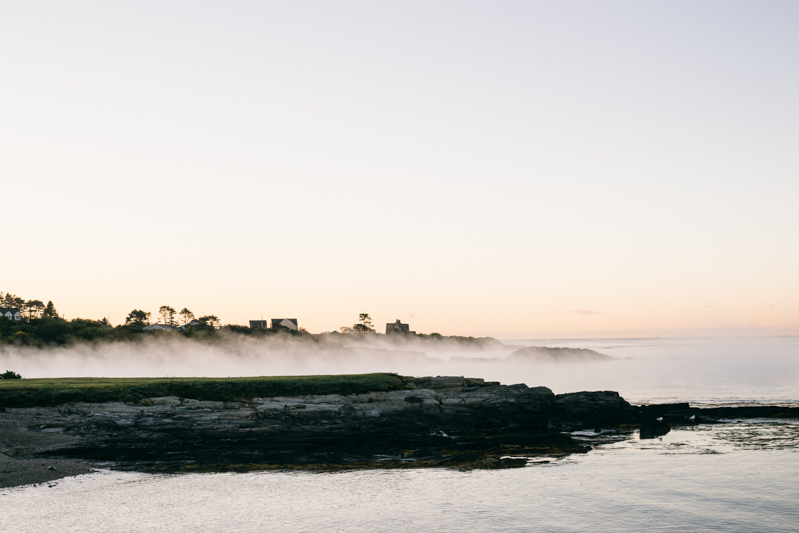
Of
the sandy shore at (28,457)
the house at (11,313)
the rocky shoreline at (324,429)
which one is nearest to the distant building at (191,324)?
the house at (11,313)

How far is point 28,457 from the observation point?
105 feet

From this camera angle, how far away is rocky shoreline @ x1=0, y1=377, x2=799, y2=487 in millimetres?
32531

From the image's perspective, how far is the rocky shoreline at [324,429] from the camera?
32531 millimetres

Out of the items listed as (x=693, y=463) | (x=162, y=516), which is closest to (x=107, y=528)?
(x=162, y=516)

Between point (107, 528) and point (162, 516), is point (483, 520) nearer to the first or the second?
point (162, 516)

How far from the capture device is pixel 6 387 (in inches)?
1679

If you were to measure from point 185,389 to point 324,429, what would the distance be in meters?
14.0

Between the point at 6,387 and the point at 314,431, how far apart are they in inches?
962

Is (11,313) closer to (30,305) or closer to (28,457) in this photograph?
(30,305)

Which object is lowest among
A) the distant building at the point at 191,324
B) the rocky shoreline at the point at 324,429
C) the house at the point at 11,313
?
the rocky shoreline at the point at 324,429

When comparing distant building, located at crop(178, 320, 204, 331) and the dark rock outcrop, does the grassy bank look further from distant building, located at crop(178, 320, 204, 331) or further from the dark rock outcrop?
distant building, located at crop(178, 320, 204, 331)

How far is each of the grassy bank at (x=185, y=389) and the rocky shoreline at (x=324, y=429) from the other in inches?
50.5

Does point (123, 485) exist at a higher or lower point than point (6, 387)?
lower

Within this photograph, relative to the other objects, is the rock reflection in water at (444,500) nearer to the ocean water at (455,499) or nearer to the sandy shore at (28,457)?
the ocean water at (455,499)
